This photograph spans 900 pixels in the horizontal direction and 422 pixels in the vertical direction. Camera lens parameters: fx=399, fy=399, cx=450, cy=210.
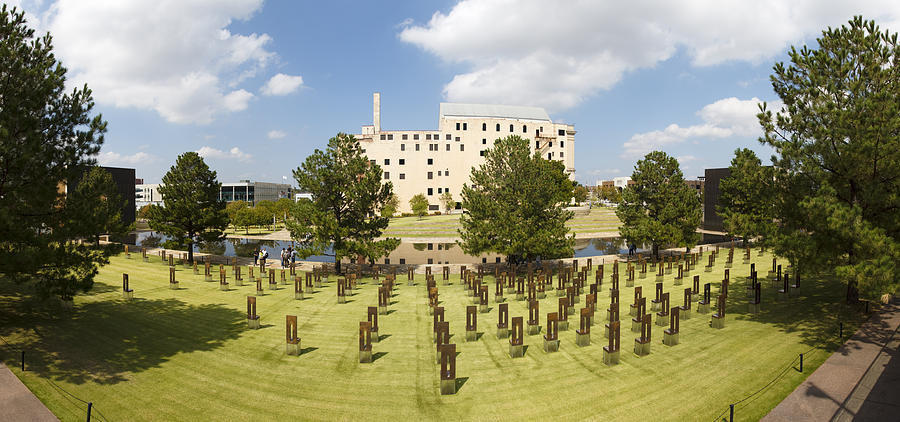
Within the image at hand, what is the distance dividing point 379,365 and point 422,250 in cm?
3169

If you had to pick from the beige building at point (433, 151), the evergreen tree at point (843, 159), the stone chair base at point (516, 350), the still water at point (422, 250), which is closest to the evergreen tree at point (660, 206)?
the still water at point (422, 250)

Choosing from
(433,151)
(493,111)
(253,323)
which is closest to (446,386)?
(253,323)

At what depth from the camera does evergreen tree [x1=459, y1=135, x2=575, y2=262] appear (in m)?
24.1

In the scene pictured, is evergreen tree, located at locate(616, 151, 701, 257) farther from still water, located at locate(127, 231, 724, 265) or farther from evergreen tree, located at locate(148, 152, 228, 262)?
evergreen tree, located at locate(148, 152, 228, 262)

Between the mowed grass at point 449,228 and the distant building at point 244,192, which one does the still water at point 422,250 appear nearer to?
the mowed grass at point 449,228

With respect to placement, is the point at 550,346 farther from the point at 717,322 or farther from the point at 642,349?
the point at 717,322

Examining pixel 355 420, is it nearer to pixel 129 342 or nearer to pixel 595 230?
pixel 129 342

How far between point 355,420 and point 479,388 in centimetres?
314

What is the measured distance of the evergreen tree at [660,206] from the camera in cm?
2856

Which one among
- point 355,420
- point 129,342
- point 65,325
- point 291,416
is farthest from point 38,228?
point 355,420

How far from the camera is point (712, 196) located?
193 ft

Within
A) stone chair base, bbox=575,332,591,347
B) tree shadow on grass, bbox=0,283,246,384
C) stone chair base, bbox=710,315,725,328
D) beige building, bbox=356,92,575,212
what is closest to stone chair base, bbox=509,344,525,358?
stone chair base, bbox=575,332,591,347

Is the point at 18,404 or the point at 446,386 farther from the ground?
the point at 18,404

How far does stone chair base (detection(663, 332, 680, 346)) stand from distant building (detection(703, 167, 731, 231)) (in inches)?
2122
